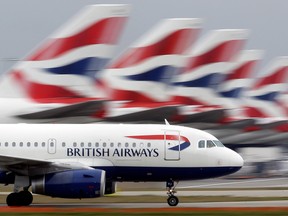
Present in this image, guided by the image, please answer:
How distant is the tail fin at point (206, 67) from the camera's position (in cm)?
6075

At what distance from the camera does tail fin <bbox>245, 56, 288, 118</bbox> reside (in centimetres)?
7406

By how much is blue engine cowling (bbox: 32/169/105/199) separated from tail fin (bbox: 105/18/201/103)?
25.7 meters

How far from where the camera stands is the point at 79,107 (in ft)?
148

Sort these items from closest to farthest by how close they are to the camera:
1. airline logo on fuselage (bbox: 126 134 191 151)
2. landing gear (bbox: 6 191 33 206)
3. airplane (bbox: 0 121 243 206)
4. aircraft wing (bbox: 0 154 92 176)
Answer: aircraft wing (bbox: 0 154 92 176) < landing gear (bbox: 6 191 33 206) < airplane (bbox: 0 121 243 206) < airline logo on fuselage (bbox: 126 134 191 151)

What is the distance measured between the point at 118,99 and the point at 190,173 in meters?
25.4

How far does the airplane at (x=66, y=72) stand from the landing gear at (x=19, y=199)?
15466mm

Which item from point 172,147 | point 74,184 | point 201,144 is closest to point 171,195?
point 172,147

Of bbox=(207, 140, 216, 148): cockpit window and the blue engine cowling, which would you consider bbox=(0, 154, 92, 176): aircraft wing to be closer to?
the blue engine cowling

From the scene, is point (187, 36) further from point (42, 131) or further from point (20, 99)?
point (42, 131)

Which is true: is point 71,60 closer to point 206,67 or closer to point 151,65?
point 151,65

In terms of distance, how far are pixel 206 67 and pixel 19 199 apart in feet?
123

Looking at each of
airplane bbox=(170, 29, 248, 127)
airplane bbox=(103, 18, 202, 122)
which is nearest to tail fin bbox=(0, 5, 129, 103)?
airplane bbox=(103, 18, 202, 122)

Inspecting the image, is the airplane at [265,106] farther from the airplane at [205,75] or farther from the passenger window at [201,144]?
the passenger window at [201,144]

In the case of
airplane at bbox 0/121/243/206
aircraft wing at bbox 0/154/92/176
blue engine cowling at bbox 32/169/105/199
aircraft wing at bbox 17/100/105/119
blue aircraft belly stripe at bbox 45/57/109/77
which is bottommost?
blue engine cowling at bbox 32/169/105/199
